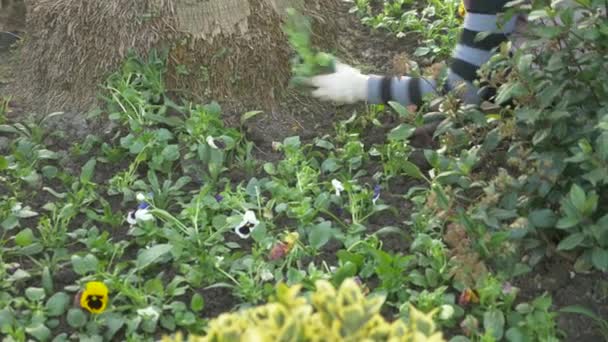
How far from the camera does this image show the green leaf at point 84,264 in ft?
10.1

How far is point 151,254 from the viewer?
313 cm

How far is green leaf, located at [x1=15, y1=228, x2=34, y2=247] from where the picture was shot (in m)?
3.24

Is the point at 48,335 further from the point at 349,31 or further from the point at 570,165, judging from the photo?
the point at 349,31

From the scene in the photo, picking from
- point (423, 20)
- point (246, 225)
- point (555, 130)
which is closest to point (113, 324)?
point (246, 225)

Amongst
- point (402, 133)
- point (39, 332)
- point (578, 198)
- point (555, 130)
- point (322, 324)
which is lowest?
point (39, 332)

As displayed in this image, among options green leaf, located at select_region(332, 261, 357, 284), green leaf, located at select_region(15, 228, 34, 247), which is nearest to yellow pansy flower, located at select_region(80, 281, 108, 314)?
green leaf, located at select_region(15, 228, 34, 247)

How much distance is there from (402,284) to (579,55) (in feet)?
2.86

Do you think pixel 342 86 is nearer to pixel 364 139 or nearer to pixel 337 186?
pixel 364 139

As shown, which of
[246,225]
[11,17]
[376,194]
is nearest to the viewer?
[246,225]

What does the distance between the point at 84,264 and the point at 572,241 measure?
4.66 ft

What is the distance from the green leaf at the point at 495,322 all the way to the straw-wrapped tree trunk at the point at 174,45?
1.55 m

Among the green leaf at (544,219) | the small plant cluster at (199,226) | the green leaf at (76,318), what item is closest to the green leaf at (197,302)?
the small plant cluster at (199,226)

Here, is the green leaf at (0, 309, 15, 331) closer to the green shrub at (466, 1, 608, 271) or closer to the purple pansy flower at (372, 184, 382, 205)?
the purple pansy flower at (372, 184, 382, 205)

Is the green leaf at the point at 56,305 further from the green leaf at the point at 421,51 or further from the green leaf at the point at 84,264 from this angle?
the green leaf at the point at 421,51
